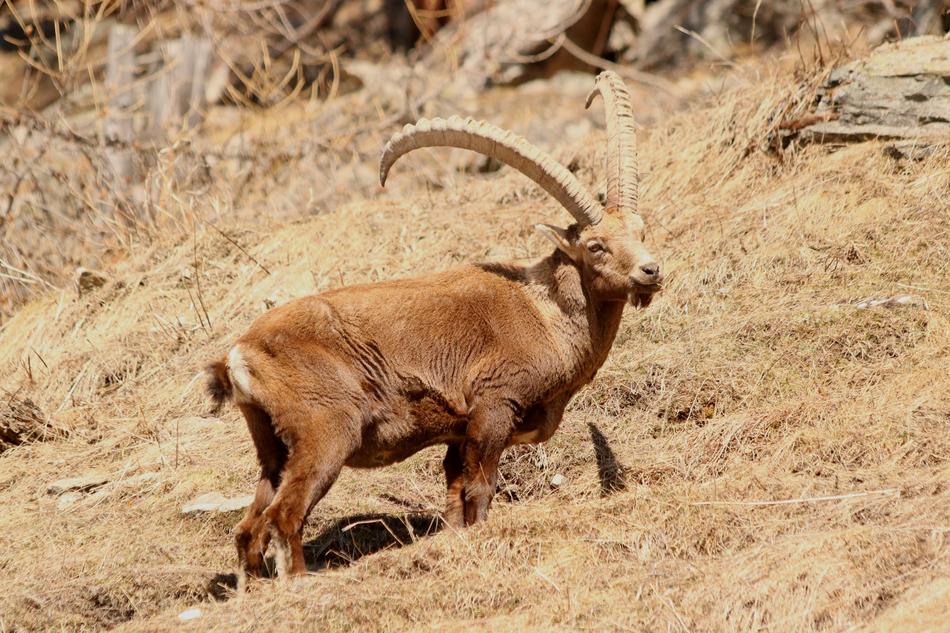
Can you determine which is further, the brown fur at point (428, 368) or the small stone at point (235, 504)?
the small stone at point (235, 504)

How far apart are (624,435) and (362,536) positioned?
2050mm

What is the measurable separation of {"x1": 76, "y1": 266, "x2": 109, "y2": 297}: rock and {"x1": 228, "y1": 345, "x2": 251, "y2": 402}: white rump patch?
5.75 metres

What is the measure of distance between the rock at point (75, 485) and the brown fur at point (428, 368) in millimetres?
2440

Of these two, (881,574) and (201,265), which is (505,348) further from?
(201,265)

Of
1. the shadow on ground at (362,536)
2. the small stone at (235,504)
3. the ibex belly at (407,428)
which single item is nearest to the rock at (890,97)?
the ibex belly at (407,428)

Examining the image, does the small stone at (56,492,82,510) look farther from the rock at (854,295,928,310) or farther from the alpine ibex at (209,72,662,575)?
the rock at (854,295,928,310)

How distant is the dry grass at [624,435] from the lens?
18.1 feet

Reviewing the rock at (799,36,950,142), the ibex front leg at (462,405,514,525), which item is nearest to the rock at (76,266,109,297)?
the ibex front leg at (462,405,514,525)

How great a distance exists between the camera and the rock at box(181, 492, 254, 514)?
294 inches

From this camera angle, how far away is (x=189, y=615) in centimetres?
581

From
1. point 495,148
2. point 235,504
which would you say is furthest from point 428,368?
point 235,504

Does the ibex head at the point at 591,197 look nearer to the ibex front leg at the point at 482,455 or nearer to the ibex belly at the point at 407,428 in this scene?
the ibex front leg at the point at 482,455

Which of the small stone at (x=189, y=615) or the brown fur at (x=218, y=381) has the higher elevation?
the brown fur at (x=218, y=381)

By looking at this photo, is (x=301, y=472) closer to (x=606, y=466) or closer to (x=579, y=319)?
(x=579, y=319)
